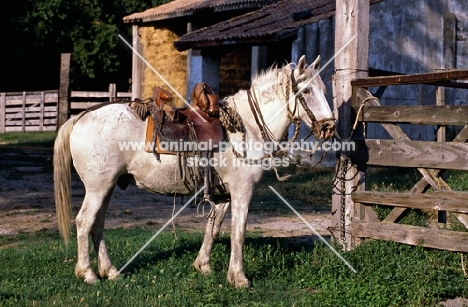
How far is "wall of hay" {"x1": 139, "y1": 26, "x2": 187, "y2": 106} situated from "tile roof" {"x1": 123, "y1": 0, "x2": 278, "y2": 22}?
79cm

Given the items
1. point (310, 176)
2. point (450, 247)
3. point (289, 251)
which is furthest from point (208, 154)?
point (310, 176)

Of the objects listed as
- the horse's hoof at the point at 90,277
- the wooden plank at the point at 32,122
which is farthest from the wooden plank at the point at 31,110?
the horse's hoof at the point at 90,277

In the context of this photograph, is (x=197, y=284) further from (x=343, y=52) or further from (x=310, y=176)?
(x=310, y=176)

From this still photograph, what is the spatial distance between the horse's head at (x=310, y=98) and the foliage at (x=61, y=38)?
25644mm

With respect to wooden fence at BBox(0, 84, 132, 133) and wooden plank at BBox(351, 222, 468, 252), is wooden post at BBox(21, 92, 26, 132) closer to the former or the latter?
wooden fence at BBox(0, 84, 132, 133)

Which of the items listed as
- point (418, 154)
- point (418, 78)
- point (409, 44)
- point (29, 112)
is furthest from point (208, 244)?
point (29, 112)

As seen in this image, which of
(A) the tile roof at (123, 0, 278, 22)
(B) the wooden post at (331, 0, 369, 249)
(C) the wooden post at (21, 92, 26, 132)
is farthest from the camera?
(C) the wooden post at (21, 92, 26, 132)

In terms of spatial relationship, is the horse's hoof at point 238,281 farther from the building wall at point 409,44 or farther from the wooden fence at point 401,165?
the building wall at point 409,44

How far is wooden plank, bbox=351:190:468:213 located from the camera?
695cm

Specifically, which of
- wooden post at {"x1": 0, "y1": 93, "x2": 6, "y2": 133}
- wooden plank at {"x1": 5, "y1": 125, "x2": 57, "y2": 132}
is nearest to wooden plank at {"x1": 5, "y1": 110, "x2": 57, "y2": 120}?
wooden post at {"x1": 0, "y1": 93, "x2": 6, "y2": 133}

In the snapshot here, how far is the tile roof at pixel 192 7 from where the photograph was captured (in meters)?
20.3

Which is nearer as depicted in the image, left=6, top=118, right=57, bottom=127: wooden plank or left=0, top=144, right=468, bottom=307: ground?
left=0, top=144, right=468, bottom=307: ground

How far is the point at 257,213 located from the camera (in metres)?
12.2

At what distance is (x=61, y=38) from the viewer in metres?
33.3
